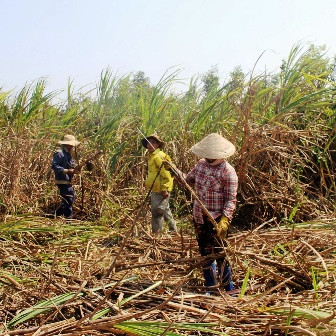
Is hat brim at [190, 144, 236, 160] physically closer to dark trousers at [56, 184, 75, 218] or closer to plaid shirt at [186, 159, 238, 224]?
plaid shirt at [186, 159, 238, 224]

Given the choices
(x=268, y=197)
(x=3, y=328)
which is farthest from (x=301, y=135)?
(x=3, y=328)

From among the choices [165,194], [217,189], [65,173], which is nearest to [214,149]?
[217,189]

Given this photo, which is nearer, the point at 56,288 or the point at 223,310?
the point at 223,310

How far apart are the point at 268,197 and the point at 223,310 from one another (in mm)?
2829

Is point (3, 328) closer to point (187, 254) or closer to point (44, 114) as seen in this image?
point (187, 254)

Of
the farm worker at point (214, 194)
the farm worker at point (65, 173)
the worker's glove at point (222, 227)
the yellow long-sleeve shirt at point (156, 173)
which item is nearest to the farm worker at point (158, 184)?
the yellow long-sleeve shirt at point (156, 173)

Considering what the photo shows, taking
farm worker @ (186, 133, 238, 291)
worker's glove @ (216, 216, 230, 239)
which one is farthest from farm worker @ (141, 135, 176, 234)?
worker's glove @ (216, 216, 230, 239)

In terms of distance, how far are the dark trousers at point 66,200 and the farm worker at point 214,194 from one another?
8.22 feet

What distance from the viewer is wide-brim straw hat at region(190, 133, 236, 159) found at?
11.0 ft

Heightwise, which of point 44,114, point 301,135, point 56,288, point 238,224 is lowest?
point 238,224

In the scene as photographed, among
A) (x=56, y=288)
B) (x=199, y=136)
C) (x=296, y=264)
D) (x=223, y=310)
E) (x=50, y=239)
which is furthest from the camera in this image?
(x=199, y=136)

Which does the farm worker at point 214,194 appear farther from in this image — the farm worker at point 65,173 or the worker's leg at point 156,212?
the farm worker at point 65,173

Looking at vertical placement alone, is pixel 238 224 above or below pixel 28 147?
below

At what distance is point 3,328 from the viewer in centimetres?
239
